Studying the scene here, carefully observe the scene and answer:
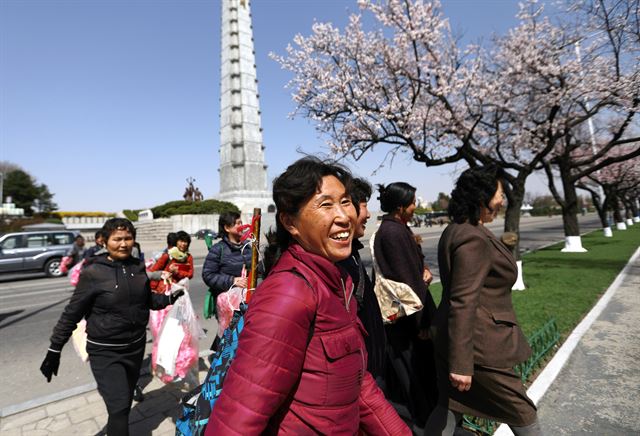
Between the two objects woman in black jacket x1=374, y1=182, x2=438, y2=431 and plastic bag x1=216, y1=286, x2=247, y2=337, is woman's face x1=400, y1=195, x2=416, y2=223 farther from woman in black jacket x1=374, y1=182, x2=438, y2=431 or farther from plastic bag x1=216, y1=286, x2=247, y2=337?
plastic bag x1=216, y1=286, x2=247, y2=337

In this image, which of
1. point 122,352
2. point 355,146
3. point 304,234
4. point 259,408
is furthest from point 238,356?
point 355,146

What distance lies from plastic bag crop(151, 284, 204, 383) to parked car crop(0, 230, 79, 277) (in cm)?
1315

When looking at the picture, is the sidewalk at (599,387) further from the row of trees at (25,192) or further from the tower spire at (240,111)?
the row of trees at (25,192)

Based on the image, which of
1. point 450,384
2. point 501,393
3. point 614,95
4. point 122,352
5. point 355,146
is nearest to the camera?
point 501,393

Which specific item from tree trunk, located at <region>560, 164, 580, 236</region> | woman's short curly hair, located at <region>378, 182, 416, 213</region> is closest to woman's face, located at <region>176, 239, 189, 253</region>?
woman's short curly hair, located at <region>378, 182, 416, 213</region>

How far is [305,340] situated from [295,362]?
0.07 meters

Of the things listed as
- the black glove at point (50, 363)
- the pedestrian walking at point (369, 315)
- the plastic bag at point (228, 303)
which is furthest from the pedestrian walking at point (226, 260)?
the pedestrian walking at point (369, 315)

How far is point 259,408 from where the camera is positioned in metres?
0.99

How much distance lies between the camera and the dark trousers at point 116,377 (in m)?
2.42

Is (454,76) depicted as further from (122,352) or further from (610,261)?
(122,352)

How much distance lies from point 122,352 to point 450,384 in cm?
240

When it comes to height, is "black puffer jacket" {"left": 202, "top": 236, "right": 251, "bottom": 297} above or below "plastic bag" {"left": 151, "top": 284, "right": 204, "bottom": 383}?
above

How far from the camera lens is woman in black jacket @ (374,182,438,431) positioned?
8.54ft

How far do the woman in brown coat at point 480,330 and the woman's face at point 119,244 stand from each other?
2.44 m
